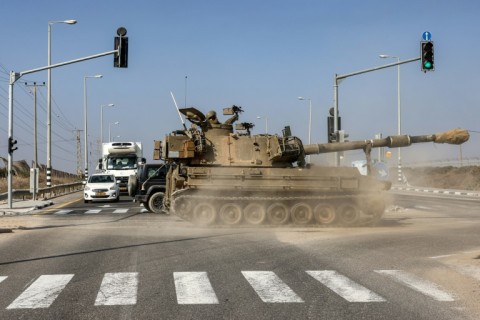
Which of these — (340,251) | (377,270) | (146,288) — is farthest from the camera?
(340,251)

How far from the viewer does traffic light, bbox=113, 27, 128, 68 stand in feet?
74.9

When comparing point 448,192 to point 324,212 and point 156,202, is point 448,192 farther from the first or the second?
point 324,212

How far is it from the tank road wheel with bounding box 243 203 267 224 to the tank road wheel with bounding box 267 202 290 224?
0.66 ft

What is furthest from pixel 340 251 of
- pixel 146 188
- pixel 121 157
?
pixel 121 157

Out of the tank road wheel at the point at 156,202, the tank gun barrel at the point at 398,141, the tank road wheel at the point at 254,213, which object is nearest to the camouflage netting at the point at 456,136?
the tank gun barrel at the point at 398,141

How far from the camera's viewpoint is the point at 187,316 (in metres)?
6.98

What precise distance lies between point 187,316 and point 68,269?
4.16 m

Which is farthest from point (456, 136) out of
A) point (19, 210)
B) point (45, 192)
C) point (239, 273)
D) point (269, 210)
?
point (45, 192)

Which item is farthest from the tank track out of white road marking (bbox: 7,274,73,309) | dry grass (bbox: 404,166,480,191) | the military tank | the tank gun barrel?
dry grass (bbox: 404,166,480,191)

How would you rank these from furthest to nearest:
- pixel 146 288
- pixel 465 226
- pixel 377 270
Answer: pixel 465 226
pixel 377 270
pixel 146 288

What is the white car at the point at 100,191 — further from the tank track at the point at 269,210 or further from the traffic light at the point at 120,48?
the tank track at the point at 269,210

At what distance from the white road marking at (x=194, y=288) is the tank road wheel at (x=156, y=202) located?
51.0 feet

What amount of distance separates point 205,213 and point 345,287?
36.1 ft

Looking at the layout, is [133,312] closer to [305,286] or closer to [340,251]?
[305,286]
